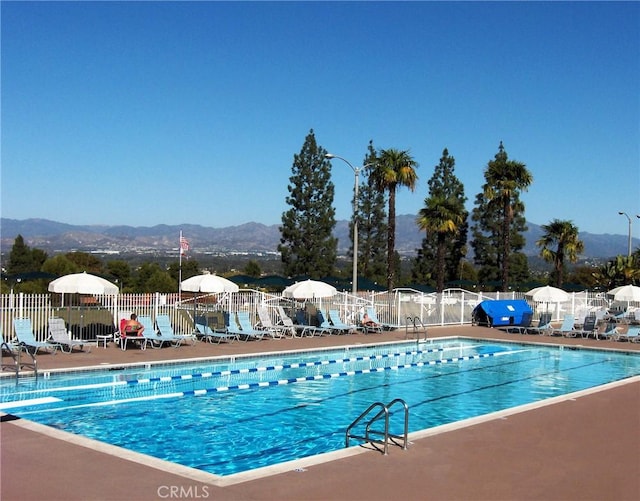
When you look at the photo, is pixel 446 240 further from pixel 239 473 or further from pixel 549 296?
pixel 239 473

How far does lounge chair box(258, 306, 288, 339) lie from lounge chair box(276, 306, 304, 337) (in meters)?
0.19

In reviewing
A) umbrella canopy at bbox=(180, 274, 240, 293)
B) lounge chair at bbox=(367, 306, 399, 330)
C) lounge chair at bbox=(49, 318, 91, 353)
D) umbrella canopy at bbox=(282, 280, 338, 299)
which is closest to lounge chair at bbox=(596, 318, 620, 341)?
lounge chair at bbox=(367, 306, 399, 330)

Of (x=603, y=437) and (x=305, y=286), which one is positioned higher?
(x=305, y=286)

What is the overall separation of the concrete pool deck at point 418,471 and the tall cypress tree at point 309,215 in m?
41.7

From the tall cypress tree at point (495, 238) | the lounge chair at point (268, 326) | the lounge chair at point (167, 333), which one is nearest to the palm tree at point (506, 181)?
the tall cypress tree at point (495, 238)

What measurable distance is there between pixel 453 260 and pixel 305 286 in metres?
36.7

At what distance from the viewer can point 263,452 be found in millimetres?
10352

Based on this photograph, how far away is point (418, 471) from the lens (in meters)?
7.80

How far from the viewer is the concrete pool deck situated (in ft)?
22.8

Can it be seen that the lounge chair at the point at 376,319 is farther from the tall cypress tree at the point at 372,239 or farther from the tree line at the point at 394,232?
the tall cypress tree at the point at 372,239

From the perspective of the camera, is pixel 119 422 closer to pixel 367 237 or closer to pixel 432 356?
pixel 432 356

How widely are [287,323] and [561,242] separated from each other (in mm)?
25956

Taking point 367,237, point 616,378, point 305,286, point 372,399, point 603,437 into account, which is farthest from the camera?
point 367,237

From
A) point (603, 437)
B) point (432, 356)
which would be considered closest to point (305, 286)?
point (432, 356)
